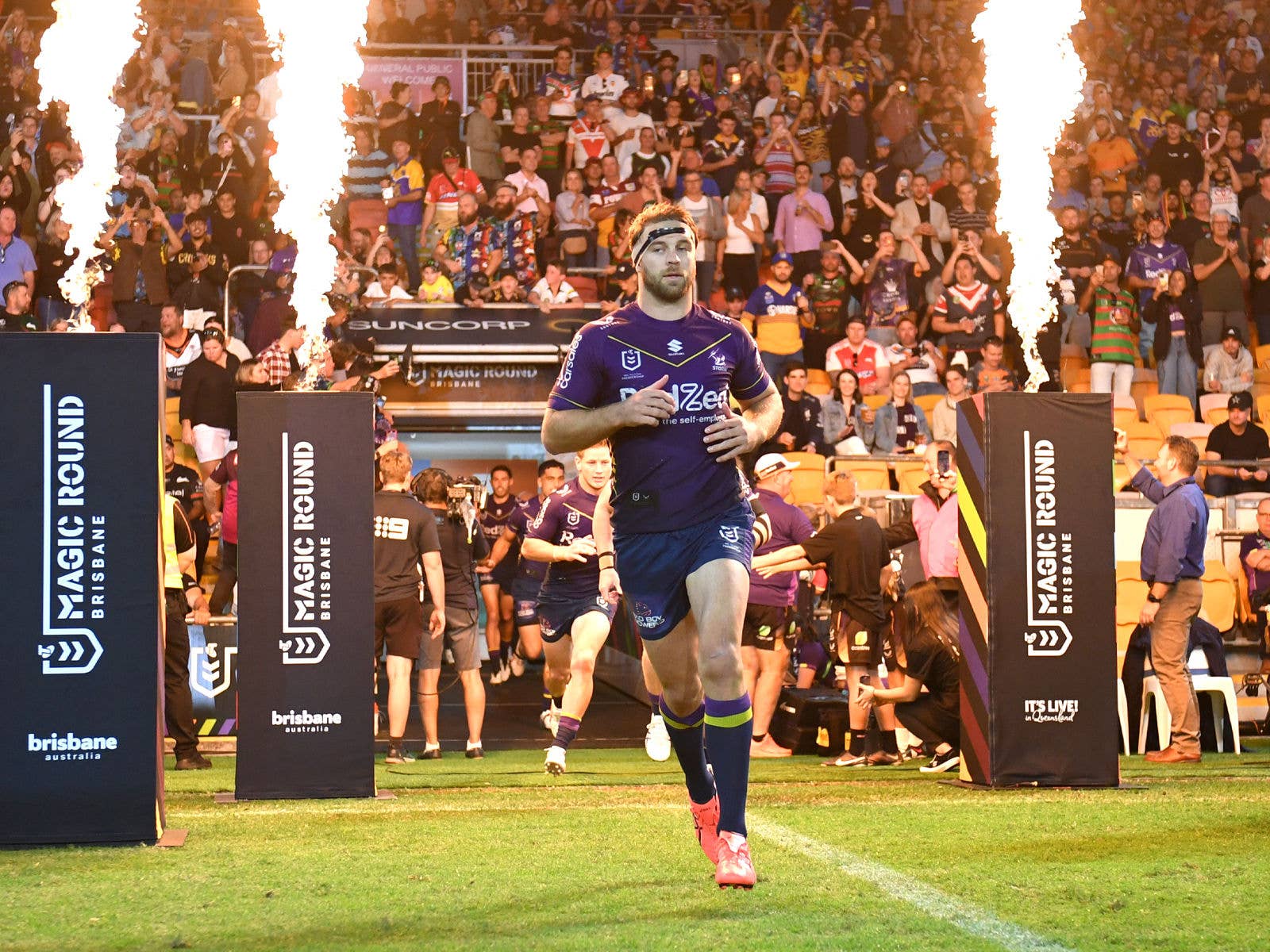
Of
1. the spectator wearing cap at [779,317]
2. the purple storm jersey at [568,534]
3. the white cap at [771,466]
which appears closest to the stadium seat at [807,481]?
the spectator wearing cap at [779,317]

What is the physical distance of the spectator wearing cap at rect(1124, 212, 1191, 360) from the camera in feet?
60.9

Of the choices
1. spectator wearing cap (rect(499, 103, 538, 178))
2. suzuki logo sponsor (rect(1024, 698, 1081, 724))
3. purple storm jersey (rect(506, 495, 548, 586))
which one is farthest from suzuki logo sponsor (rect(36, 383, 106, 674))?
spectator wearing cap (rect(499, 103, 538, 178))

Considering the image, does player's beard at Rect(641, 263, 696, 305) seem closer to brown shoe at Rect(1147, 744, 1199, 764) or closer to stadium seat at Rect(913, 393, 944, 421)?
brown shoe at Rect(1147, 744, 1199, 764)

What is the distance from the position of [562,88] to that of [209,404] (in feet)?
23.7

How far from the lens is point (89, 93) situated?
368 inches

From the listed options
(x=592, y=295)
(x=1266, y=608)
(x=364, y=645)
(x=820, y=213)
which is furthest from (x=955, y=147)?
(x=364, y=645)

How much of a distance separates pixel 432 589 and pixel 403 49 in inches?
485

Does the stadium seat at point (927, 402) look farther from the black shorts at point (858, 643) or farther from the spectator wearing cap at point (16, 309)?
the spectator wearing cap at point (16, 309)

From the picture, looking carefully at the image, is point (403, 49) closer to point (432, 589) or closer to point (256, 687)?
point (432, 589)

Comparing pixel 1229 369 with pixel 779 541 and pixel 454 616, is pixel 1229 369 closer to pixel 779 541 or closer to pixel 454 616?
pixel 779 541

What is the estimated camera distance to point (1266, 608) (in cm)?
1207

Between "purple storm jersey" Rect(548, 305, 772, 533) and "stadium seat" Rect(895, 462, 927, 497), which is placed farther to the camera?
"stadium seat" Rect(895, 462, 927, 497)

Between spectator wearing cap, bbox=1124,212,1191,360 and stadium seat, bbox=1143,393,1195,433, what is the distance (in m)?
0.91

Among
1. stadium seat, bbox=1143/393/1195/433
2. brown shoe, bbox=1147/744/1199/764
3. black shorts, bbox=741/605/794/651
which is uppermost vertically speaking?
stadium seat, bbox=1143/393/1195/433
